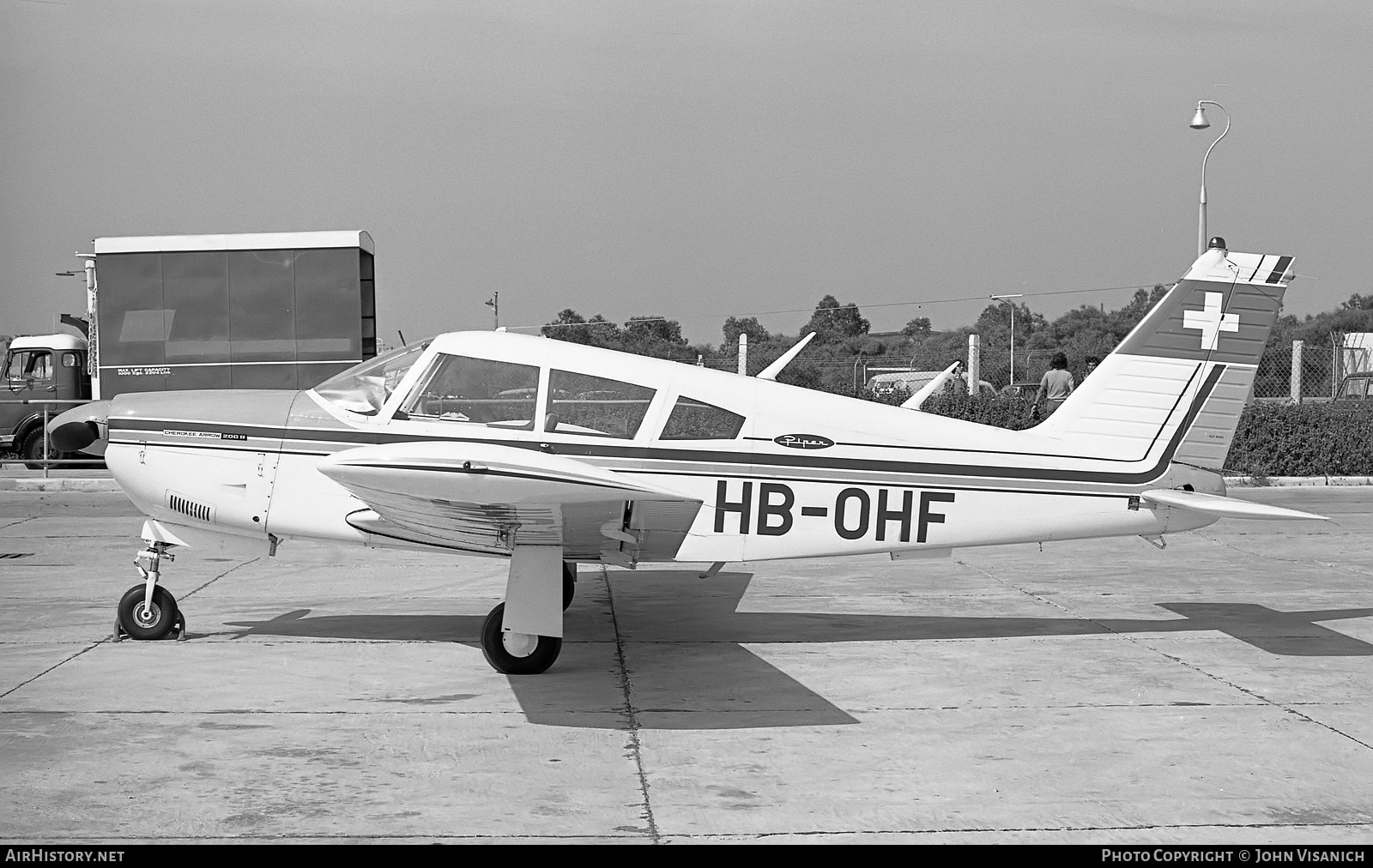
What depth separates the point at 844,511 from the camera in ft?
24.0

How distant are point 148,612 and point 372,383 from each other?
6.41ft

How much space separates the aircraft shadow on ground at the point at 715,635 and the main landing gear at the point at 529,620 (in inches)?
4.4

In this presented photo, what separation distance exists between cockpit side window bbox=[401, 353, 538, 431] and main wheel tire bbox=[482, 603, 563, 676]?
1.08 meters

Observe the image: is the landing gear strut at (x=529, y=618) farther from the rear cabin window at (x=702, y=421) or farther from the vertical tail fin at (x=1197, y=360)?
the vertical tail fin at (x=1197, y=360)

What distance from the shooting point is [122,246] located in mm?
18203

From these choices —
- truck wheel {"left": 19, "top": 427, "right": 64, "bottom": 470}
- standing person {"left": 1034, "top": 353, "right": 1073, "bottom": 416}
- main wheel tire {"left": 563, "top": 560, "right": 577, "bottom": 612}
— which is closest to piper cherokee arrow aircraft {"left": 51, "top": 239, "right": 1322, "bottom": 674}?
main wheel tire {"left": 563, "top": 560, "right": 577, "bottom": 612}

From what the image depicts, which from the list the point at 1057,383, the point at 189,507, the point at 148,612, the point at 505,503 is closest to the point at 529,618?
the point at 505,503

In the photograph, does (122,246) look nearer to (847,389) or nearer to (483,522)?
(847,389)

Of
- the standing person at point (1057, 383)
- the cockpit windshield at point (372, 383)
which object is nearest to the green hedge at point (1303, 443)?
the standing person at point (1057, 383)

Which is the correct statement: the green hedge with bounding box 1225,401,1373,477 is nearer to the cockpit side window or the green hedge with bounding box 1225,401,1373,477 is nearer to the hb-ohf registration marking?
the hb-ohf registration marking

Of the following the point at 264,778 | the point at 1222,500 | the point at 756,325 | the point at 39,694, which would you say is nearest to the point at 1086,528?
the point at 1222,500

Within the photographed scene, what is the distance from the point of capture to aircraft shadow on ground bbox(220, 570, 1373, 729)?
6.25m

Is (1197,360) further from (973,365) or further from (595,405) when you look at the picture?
(973,365)

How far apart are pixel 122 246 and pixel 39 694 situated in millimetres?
13539
